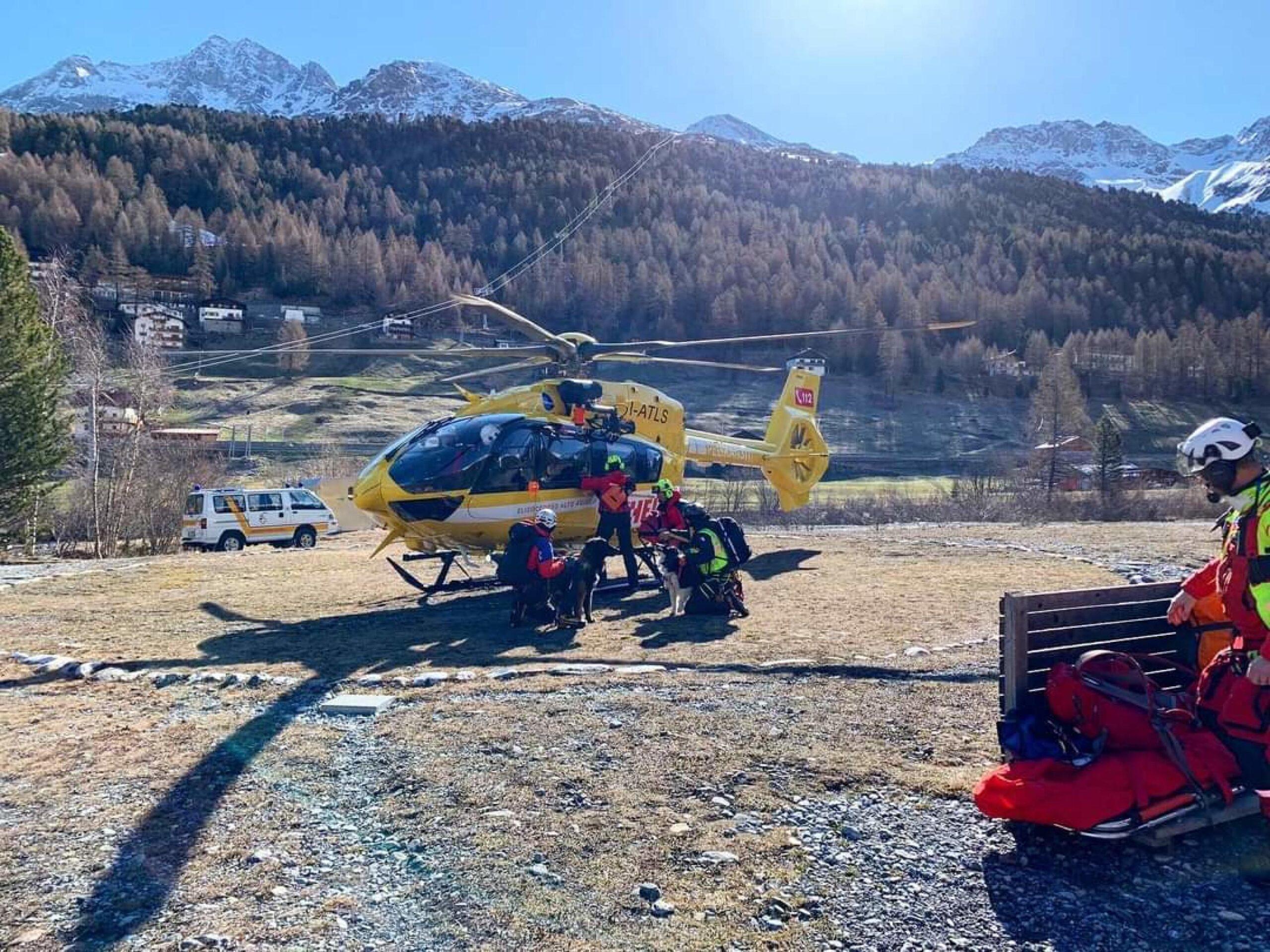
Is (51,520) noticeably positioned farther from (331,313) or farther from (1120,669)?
(331,313)

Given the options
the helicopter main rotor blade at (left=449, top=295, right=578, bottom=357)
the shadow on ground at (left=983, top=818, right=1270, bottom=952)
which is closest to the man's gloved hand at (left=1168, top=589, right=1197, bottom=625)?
the shadow on ground at (left=983, top=818, right=1270, bottom=952)

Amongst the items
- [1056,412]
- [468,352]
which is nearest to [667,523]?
[468,352]

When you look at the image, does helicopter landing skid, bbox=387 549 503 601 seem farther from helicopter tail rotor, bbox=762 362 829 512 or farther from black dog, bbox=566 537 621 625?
helicopter tail rotor, bbox=762 362 829 512

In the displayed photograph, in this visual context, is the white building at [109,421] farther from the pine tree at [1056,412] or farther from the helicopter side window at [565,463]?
the pine tree at [1056,412]

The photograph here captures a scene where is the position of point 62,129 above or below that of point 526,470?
above

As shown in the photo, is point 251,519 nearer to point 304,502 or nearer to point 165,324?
point 304,502

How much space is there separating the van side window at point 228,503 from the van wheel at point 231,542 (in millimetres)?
716

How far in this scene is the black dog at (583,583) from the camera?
10117 millimetres

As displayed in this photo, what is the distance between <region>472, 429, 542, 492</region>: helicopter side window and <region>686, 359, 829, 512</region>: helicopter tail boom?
786 centimetres

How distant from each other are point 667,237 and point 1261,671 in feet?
430

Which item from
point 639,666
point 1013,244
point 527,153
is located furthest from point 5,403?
point 527,153

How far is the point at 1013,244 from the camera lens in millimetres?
130375

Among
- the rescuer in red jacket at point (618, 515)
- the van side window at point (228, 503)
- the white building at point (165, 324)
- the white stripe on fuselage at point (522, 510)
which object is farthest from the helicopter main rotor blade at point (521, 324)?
the white building at point (165, 324)

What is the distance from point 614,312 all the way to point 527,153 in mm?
60742
